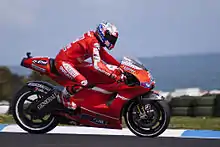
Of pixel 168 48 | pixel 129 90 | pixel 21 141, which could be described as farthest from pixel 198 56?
pixel 21 141

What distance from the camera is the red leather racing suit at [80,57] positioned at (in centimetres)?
755

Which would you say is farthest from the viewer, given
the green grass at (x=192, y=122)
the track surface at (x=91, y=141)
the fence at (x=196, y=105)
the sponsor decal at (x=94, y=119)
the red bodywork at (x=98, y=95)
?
the fence at (x=196, y=105)

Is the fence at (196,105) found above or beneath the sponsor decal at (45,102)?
above

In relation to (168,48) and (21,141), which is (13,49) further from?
(21,141)

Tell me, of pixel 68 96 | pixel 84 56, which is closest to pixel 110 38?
pixel 84 56

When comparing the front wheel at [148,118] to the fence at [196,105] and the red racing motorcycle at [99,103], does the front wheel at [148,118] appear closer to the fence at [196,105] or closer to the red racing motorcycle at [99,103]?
the red racing motorcycle at [99,103]

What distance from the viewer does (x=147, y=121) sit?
25.0ft

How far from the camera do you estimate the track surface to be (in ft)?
22.6

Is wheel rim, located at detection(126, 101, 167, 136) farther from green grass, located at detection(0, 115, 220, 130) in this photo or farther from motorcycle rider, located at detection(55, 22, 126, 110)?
green grass, located at detection(0, 115, 220, 130)

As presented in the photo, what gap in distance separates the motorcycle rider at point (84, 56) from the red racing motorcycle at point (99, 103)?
79 mm

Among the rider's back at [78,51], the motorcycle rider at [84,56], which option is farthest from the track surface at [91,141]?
the rider's back at [78,51]

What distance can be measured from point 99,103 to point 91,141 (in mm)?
677

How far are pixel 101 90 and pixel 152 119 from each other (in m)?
0.71

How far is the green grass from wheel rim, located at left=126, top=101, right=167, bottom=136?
1.38m
